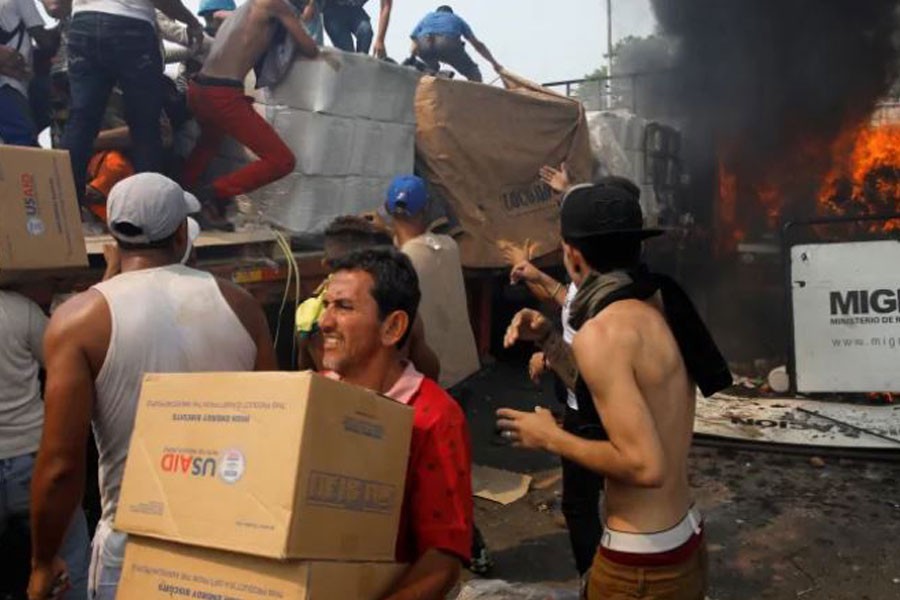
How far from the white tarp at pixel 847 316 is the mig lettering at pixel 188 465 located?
6.00m

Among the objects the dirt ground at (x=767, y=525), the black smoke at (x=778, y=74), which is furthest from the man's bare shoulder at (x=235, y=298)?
the black smoke at (x=778, y=74)

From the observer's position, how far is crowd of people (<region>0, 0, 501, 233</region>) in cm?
482

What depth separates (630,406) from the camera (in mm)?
2162

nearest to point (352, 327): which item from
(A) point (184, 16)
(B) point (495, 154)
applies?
(A) point (184, 16)

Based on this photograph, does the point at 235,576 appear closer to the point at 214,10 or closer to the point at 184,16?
the point at 184,16

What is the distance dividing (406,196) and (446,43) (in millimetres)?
4862

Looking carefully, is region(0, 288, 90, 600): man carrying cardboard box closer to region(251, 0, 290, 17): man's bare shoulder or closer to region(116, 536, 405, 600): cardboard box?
region(116, 536, 405, 600): cardboard box

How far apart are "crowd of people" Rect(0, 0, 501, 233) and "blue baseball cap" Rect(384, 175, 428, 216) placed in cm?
108

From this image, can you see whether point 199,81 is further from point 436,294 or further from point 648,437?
point 648,437

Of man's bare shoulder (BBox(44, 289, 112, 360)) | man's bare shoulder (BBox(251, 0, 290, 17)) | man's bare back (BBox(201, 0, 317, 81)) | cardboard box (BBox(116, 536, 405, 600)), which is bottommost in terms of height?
cardboard box (BBox(116, 536, 405, 600))

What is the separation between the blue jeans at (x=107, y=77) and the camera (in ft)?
15.8

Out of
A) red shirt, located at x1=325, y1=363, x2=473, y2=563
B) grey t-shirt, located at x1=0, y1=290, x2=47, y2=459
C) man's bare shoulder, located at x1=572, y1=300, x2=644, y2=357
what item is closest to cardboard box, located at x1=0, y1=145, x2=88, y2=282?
grey t-shirt, located at x1=0, y1=290, x2=47, y2=459

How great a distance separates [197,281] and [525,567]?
290 centimetres

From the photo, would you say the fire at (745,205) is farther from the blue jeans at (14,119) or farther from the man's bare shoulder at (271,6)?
the blue jeans at (14,119)
